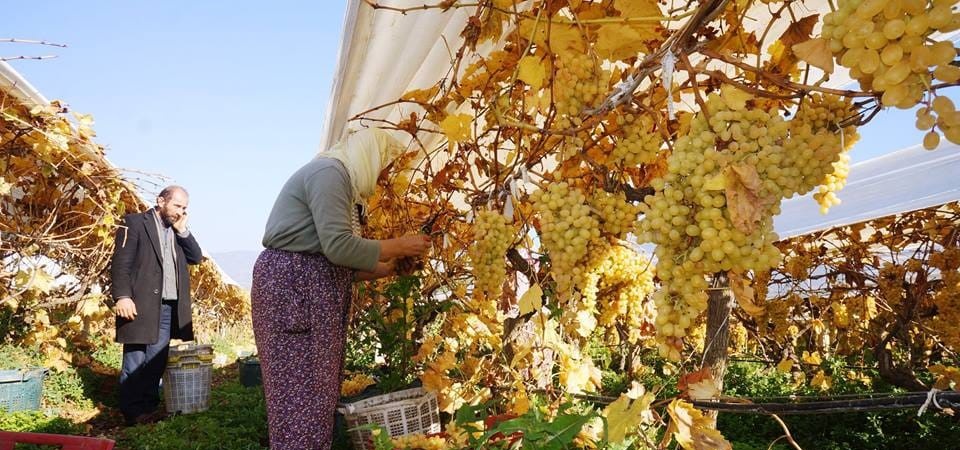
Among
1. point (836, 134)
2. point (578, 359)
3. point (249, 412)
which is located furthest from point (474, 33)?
point (249, 412)

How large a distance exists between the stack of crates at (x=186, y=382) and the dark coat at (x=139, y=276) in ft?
0.73

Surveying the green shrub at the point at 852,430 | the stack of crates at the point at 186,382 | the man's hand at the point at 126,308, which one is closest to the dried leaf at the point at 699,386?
the green shrub at the point at 852,430

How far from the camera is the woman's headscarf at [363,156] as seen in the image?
2.19m

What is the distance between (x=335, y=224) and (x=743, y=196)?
1.53 m

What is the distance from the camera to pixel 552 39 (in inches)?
50.4

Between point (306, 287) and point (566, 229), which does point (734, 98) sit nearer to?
point (566, 229)

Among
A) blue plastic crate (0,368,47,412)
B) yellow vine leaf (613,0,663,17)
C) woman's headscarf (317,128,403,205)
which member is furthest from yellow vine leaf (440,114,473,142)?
blue plastic crate (0,368,47,412)

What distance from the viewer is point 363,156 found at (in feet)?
7.25

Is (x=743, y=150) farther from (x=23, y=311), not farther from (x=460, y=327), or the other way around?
(x=23, y=311)

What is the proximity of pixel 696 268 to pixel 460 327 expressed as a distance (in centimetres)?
225

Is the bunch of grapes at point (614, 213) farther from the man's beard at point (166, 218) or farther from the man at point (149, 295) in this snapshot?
the man's beard at point (166, 218)

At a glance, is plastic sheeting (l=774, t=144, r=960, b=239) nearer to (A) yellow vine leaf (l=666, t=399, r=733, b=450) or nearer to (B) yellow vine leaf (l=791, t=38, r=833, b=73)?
(A) yellow vine leaf (l=666, t=399, r=733, b=450)

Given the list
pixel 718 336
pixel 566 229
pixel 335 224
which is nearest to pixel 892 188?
pixel 718 336

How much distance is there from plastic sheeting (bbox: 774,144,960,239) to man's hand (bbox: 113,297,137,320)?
13.6 ft
